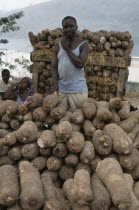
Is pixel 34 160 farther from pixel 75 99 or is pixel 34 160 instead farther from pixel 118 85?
pixel 118 85

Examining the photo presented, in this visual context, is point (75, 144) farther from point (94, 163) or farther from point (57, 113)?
point (57, 113)

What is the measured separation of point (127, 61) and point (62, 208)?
479 centimetres

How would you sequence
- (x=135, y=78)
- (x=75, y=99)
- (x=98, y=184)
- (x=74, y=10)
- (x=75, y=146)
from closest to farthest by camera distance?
(x=98, y=184) < (x=75, y=146) < (x=75, y=99) < (x=135, y=78) < (x=74, y=10)

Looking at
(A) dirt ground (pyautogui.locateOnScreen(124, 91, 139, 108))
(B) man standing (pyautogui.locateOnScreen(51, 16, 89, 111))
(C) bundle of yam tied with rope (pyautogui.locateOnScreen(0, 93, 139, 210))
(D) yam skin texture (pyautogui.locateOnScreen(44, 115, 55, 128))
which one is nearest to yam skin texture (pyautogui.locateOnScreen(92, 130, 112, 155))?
(C) bundle of yam tied with rope (pyautogui.locateOnScreen(0, 93, 139, 210))

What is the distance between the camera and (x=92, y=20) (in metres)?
16.2

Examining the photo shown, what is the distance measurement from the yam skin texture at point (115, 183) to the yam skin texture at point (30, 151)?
28.3 inches

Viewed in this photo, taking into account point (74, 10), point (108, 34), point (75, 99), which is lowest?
point (75, 99)

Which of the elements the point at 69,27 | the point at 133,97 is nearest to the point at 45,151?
the point at 69,27

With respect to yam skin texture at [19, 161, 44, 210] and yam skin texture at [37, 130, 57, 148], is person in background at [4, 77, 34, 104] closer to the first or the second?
yam skin texture at [37, 130, 57, 148]

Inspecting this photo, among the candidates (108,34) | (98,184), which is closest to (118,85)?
(108,34)

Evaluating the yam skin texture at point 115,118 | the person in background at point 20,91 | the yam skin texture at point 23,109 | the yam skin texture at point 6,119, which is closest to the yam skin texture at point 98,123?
the yam skin texture at point 115,118

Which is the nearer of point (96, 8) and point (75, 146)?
point (75, 146)

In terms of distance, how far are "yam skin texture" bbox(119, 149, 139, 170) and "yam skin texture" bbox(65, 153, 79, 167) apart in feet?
1.43

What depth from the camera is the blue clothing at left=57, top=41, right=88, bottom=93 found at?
134 inches
